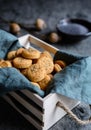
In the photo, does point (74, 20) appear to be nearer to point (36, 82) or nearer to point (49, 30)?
point (49, 30)

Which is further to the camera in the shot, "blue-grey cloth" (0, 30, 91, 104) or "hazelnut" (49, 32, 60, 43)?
"hazelnut" (49, 32, 60, 43)

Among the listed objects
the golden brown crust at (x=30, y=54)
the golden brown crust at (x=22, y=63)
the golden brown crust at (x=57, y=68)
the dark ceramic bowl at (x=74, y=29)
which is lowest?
the dark ceramic bowl at (x=74, y=29)

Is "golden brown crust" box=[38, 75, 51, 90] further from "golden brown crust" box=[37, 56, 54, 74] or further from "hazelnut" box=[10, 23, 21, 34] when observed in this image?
"hazelnut" box=[10, 23, 21, 34]

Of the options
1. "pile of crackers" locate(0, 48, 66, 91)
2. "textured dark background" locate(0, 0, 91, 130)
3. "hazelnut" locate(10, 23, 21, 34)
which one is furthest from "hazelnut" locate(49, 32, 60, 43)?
"pile of crackers" locate(0, 48, 66, 91)

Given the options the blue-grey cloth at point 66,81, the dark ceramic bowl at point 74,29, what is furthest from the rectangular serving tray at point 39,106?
the dark ceramic bowl at point 74,29

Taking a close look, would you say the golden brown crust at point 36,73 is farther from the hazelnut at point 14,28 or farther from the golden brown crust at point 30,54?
the hazelnut at point 14,28

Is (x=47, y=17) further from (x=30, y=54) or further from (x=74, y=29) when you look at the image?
(x=30, y=54)

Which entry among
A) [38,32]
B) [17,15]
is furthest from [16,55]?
[17,15]
